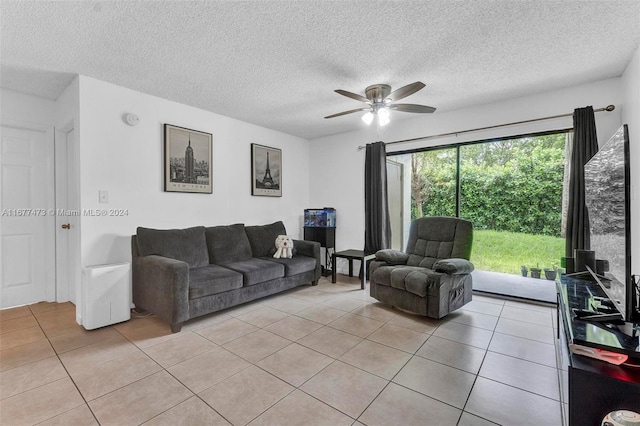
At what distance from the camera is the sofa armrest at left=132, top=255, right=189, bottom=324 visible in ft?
8.46

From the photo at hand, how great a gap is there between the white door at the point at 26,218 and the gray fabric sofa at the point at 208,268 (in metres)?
1.30

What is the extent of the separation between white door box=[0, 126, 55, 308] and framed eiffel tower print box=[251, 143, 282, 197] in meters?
2.41

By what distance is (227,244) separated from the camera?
3.71 metres

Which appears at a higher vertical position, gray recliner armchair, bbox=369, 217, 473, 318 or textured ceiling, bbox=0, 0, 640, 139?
textured ceiling, bbox=0, 0, 640, 139

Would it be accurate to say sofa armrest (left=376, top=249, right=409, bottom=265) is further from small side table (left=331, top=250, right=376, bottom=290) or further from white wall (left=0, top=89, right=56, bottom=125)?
white wall (left=0, top=89, right=56, bottom=125)

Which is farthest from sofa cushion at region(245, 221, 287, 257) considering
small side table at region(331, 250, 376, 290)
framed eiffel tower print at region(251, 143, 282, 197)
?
small side table at region(331, 250, 376, 290)

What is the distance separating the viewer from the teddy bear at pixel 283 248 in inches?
156

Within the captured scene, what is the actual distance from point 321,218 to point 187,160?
2.24 meters

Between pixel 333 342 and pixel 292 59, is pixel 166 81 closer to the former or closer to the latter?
pixel 292 59

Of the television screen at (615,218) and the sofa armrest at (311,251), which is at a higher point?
the television screen at (615,218)

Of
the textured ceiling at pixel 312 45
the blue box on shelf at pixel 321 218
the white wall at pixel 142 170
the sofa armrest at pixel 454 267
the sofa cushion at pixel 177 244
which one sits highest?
the textured ceiling at pixel 312 45

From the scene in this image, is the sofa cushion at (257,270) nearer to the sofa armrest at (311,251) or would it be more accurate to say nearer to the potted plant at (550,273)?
the sofa armrest at (311,251)

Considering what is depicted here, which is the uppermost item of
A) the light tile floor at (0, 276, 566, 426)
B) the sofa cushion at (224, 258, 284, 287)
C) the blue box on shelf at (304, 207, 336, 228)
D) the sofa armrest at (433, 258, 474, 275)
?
the blue box on shelf at (304, 207, 336, 228)

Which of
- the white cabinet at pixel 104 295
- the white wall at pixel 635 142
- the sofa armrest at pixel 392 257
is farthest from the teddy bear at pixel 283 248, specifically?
the white wall at pixel 635 142
